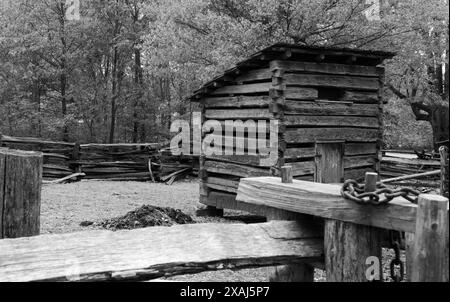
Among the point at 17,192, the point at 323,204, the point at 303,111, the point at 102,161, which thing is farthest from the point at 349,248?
the point at 102,161

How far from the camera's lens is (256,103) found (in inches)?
448

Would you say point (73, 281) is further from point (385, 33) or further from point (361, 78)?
point (385, 33)

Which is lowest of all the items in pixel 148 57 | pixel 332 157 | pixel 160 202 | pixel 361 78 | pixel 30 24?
pixel 160 202

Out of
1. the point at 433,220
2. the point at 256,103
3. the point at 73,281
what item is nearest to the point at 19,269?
the point at 73,281

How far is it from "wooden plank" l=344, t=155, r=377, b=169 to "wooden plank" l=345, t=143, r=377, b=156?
0.10 meters

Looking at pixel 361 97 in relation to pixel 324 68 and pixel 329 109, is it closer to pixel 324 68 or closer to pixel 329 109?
pixel 329 109

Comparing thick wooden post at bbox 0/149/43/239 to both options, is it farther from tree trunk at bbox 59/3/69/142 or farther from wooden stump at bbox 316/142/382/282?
tree trunk at bbox 59/3/69/142

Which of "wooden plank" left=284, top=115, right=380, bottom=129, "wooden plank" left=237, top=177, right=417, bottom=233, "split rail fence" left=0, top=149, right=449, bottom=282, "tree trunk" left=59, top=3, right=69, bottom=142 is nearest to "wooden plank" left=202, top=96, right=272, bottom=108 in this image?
"wooden plank" left=284, top=115, right=380, bottom=129

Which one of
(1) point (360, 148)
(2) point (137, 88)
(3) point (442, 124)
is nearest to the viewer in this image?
(3) point (442, 124)

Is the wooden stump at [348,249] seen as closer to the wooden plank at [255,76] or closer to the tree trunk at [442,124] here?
the tree trunk at [442,124]

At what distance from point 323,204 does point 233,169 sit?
979 cm

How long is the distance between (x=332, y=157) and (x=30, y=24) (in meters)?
19.1

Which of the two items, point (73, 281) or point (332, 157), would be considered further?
point (332, 157)

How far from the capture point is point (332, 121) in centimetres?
1155
